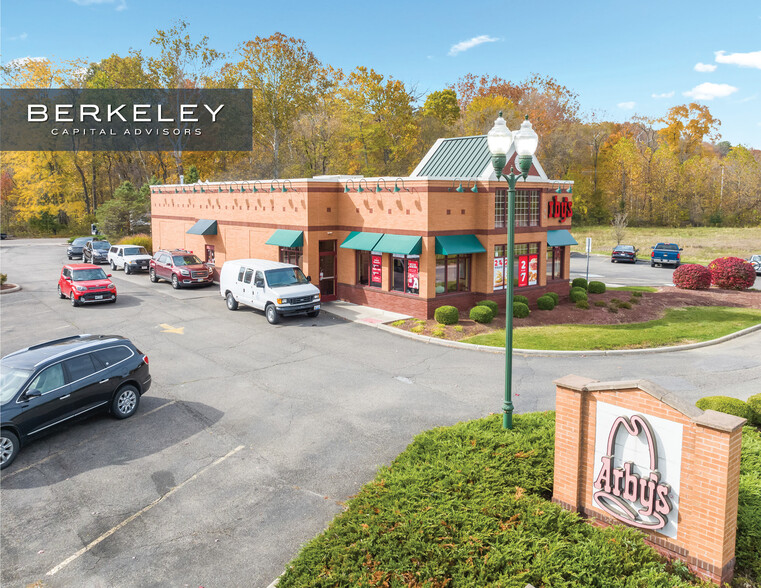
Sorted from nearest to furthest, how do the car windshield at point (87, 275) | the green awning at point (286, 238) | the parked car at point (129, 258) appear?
the green awning at point (286, 238)
the car windshield at point (87, 275)
the parked car at point (129, 258)

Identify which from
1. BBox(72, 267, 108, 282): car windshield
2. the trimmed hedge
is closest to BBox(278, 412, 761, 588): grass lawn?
the trimmed hedge

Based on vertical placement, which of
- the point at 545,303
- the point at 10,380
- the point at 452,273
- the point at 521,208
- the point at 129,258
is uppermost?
the point at 521,208

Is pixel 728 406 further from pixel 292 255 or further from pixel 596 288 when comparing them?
pixel 292 255

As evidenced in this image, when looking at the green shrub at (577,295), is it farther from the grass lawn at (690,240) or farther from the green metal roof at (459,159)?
the grass lawn at (690,240)

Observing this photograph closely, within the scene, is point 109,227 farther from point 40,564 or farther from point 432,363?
point 40,564

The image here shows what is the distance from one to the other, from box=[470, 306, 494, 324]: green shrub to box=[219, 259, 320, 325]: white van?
258 inches

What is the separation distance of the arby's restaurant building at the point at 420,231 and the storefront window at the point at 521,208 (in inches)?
1.9

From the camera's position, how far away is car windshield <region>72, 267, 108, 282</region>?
2712 cm

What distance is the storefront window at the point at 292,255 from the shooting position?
27.4m

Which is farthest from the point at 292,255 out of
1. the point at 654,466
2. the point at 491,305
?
the point at 654,466

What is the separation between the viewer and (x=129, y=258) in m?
37.9

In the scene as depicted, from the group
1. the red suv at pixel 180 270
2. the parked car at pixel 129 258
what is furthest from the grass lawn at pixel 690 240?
the parked car at pixel 129 258

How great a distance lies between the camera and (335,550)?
719 centimetres

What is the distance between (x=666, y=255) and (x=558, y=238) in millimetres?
22597
